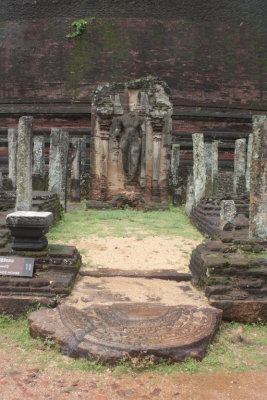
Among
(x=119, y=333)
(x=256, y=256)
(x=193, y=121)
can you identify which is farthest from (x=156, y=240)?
(x=193, y=121)

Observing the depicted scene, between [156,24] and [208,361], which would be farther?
[156,24]

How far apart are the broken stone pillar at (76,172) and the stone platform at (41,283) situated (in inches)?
301

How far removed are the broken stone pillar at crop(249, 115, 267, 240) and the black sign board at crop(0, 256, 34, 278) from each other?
2924mm

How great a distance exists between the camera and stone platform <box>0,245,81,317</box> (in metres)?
4.05

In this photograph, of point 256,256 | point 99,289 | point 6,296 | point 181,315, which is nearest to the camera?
point 181,315

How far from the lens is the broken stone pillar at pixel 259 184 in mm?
5453

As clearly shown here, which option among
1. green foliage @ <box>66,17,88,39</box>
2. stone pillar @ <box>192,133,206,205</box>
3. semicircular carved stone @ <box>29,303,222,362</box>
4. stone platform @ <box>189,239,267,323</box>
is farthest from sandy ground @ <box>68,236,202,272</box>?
green foliage @ <box>66,17,88,39</box>

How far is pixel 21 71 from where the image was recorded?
17109 mm

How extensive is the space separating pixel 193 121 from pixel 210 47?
3284 millimetres

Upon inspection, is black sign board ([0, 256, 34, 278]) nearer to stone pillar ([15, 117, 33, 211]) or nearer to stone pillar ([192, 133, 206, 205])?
stone pillar ([15, 117, 33, 211])

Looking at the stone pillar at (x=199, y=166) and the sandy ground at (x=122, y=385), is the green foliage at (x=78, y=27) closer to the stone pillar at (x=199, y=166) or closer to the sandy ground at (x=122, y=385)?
the stone pillar at (x=199, y=166)

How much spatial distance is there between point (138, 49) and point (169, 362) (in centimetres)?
1551

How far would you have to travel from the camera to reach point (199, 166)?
9773mm

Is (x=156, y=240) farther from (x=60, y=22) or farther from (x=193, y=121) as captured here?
(x=60, y=22)
